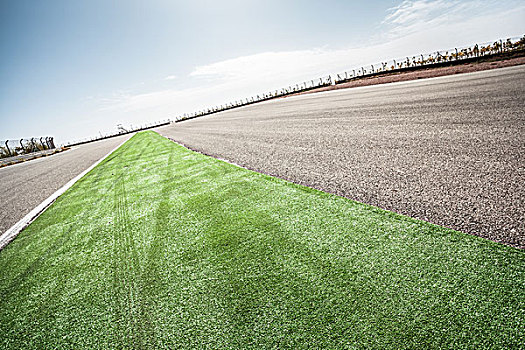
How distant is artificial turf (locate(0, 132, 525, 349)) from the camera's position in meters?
1.41

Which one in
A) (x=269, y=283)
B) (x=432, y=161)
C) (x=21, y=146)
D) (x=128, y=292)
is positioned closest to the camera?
(x=269, y=283)

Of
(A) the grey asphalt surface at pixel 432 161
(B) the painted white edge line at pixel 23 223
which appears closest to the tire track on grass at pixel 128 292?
(B) the painted white edge line at pixel 23 223

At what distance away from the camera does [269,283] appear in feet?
6.00

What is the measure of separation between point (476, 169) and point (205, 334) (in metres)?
3.62

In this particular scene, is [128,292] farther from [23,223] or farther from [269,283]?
[23,223]

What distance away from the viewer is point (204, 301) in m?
1.77

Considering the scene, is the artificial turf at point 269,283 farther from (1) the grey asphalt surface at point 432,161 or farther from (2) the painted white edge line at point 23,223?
(2) the painted white edge line at point 23,223

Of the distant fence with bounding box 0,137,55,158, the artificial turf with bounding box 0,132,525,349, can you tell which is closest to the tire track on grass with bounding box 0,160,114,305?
the artificial turf with bounding box 0,132,525,349

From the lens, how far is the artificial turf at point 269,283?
1.41m

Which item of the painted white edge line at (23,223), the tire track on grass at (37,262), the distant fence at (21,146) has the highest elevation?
the distant fence at (21,146)

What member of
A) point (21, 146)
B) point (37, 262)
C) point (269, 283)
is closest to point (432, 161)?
point (269, 283)

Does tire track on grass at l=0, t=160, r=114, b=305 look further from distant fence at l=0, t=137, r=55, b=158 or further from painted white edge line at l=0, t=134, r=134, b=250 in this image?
distant fence at l=0, t=137, r=55, b=158

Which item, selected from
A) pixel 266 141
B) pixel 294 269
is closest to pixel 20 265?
pixel 294 269

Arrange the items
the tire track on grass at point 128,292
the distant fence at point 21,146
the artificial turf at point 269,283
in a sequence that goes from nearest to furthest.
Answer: the artificial turf at point 269,283, the tire track on grass at point 128,292, the distant fence at point 21,146
